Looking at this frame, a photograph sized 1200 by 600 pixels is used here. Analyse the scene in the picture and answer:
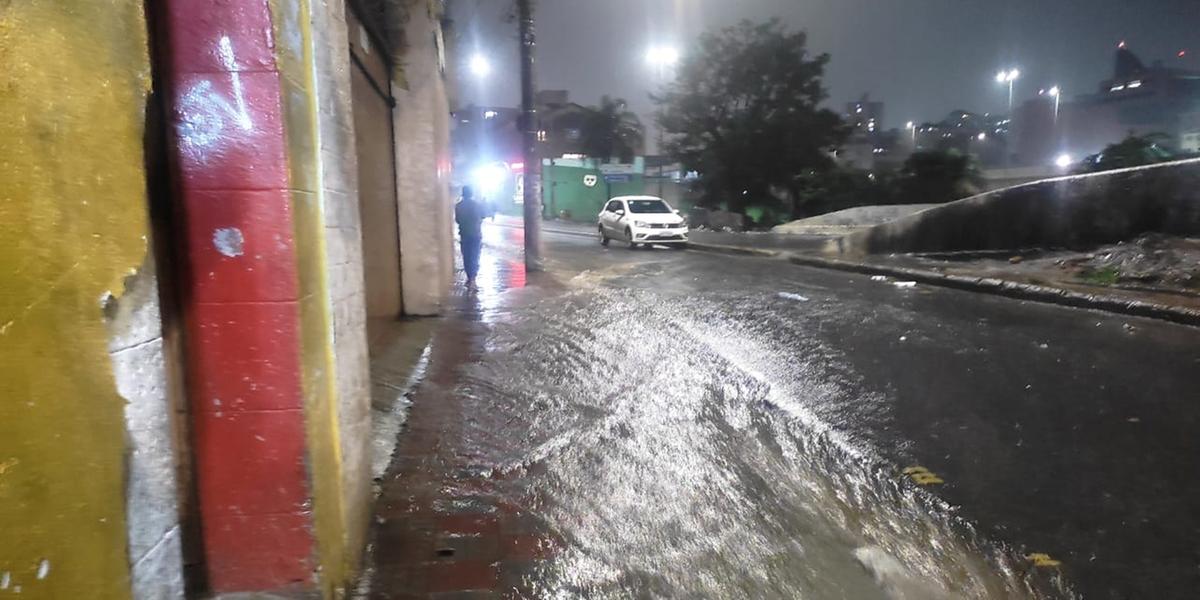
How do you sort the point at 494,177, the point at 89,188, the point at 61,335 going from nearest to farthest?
1. the point at 61,335
2. the point at 89,188
3. the point at 494,177

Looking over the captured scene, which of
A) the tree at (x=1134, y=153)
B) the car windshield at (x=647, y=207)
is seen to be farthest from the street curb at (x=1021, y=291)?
the tree at (x=1134, y=153)

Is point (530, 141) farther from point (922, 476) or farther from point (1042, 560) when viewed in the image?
point (1042, 560)

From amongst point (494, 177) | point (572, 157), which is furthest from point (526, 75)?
point (494, 177)

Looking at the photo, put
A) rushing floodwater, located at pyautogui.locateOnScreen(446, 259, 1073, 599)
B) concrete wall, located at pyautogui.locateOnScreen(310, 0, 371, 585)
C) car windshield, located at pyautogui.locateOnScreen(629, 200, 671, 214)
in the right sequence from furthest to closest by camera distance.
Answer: car windshield, located at pyautogui.locateOnScreen(629, 200, 671, 214)
rushing floodwater, located at pyautogui.locateOnScreen(446, 259, 1073, 599)
concrete wall, located at pyautogui.locateOnScreen(310, 0, 371, 585)

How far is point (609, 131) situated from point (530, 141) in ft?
107

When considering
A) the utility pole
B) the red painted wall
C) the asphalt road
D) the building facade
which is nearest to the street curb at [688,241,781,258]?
the utility pole

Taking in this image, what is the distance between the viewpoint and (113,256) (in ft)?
6.40

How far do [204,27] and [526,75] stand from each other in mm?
13804

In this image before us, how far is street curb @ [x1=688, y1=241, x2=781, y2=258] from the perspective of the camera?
17697 mm

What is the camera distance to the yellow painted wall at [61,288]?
164cm

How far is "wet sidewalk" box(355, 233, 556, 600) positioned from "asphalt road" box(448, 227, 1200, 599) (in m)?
0.19

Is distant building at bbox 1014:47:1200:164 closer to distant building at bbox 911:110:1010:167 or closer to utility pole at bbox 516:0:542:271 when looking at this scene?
distant building at bbox 911:110:1010:167

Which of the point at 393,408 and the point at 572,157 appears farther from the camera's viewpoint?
the point at 572,157

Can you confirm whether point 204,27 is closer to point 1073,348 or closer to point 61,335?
point 61,335
